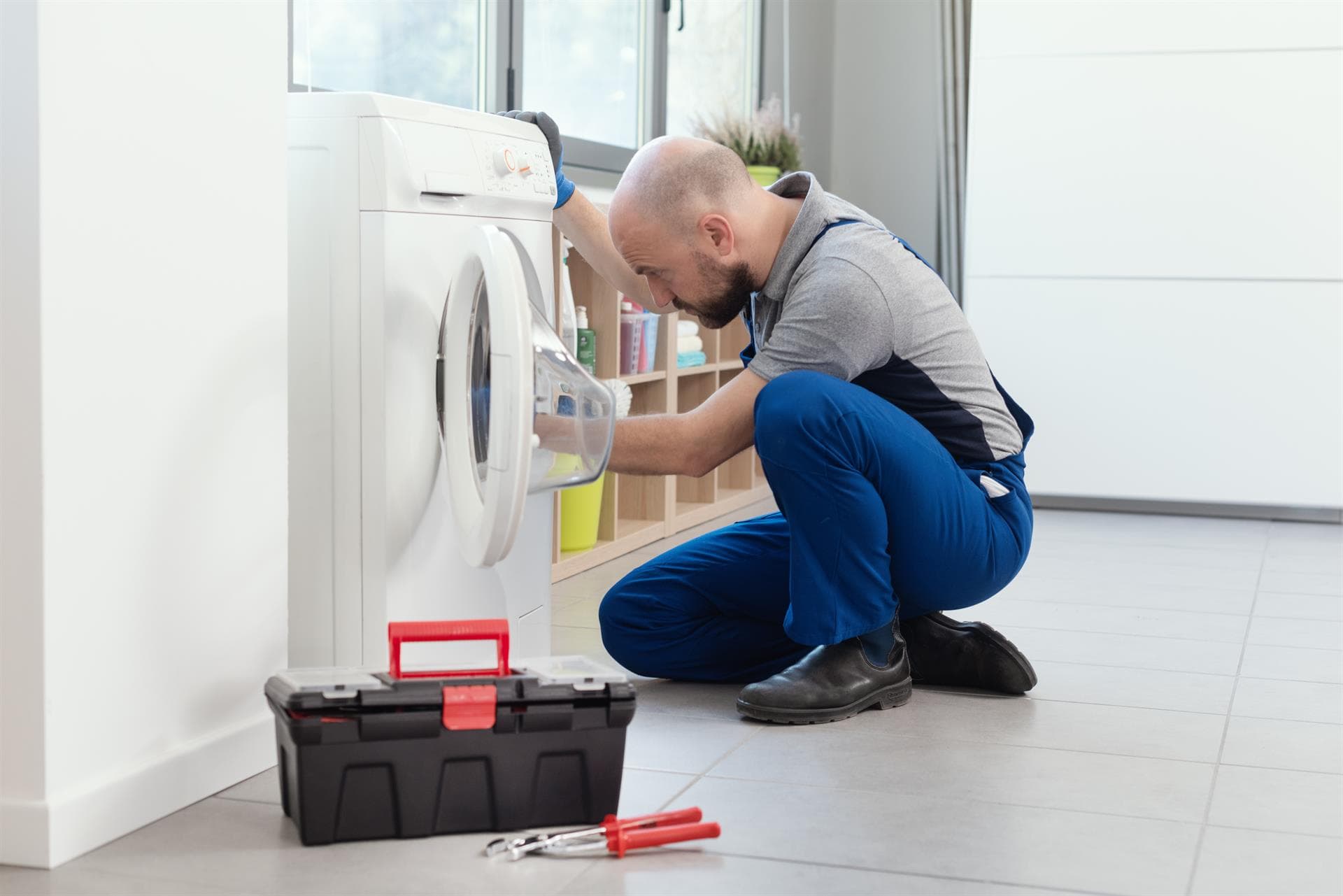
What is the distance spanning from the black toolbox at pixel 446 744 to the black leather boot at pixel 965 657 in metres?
0.84

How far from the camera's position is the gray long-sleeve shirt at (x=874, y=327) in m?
2.09

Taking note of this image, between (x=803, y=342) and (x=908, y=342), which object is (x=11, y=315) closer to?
(x=803, y=342)

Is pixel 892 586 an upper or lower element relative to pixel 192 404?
lower

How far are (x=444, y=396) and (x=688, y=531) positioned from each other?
226 cm

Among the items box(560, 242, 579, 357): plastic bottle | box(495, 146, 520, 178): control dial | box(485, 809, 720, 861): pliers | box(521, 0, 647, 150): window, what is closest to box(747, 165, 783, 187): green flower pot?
box(521, 0, 647, 150): window

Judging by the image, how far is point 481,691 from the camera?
5.21 feet

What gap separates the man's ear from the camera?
2.12m

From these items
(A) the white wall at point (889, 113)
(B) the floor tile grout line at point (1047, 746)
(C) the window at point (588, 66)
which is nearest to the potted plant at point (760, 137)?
(C) the window at point (588, 66)

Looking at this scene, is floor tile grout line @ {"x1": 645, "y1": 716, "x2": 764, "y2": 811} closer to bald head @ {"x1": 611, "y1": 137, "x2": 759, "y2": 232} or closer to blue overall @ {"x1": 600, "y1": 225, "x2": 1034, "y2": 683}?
blue overall @ {"x1": 600, "y1": 225, "x2": 1034, "y2": 683}

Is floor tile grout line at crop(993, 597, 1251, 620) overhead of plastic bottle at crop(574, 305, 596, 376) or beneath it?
beneath

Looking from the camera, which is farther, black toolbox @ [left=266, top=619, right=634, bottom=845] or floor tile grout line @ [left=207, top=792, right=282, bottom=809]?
floor tile grout line @ [left=207, top=792, right=282, bottom=809]

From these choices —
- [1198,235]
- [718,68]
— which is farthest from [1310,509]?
[718,68]

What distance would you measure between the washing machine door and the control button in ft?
0.77

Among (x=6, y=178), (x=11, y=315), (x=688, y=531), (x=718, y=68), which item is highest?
(x=718, y=68)
